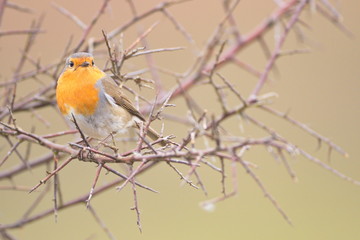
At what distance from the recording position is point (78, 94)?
8.05ft

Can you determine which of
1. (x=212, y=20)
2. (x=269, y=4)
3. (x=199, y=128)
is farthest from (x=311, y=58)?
(x=199, y=128)

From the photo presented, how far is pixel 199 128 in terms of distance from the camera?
1.12 metres

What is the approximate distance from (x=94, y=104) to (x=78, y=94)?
0.23ft

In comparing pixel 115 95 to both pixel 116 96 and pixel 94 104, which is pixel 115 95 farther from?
pixel 94 104

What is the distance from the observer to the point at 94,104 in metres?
2.45

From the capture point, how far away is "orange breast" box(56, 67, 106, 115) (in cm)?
243

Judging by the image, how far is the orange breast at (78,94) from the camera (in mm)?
2428

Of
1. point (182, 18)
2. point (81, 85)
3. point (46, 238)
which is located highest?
point (182, 18)

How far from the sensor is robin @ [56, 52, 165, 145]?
2426mm

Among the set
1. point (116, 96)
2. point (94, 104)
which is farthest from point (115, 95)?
point (94, 104)

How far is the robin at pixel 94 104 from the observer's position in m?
2.43

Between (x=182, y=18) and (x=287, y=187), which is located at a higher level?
(x=182, y=18)

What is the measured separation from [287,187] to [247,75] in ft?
4.75

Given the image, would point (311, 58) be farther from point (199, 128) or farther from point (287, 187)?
point (199, 128)
